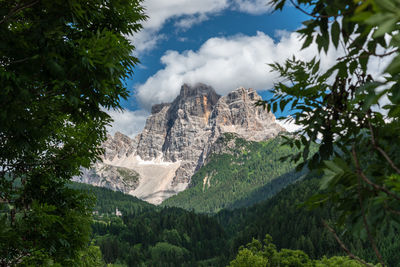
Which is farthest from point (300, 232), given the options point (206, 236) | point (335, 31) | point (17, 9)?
point (335, 31)

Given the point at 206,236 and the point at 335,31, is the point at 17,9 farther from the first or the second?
the point at 206,236

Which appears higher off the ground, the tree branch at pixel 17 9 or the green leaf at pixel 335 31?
the tree branch at pixel 17 9

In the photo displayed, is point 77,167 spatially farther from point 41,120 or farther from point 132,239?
point 132,239

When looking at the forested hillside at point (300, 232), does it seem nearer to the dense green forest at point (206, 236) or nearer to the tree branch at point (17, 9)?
the dense green forest at point (206, 236)

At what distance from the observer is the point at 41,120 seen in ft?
17.6

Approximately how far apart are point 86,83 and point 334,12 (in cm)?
457

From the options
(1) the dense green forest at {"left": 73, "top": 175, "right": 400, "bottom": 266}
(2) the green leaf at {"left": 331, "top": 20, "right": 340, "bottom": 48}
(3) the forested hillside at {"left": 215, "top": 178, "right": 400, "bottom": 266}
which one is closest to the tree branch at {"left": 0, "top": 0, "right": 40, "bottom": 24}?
(2) the green leaf at {"left": 331, "top": 20, "right": 340, "bottom": 48}

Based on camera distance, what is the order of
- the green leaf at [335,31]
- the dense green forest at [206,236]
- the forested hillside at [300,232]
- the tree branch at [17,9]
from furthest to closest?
the dense green forest at [206,236] → the forested hillside at [300,232] → the tree branch at [17,9] → the green leaf at [335,31]

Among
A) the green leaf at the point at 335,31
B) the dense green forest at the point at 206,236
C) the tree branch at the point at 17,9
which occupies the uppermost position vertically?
the tree branch at the point at 17,9

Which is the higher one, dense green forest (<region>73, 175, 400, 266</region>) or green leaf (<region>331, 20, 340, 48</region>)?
green leaf (<region>331, 20, 340, 48</region>)

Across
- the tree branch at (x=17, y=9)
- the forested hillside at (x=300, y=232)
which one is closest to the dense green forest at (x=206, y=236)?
the forested hillside at (x=300, y=232)

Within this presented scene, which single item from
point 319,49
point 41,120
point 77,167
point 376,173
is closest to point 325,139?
point 376,173

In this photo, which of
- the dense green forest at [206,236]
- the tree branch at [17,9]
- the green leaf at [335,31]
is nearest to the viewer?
the green leaf at [335,31]

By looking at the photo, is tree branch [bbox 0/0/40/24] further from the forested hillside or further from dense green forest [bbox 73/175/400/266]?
dense green forest [bbox 73/175/400/266]
